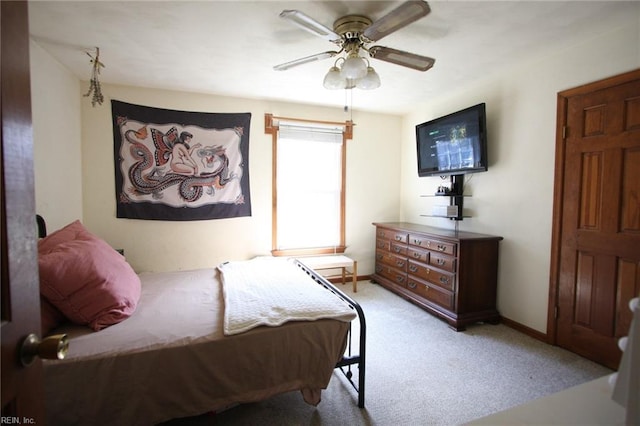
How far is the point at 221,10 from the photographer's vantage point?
1.86m

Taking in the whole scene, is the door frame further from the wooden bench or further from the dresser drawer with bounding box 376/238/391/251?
the wooden bench

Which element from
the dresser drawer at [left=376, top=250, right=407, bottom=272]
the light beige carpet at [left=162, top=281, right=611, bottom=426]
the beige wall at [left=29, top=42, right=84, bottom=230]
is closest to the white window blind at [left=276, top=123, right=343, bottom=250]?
the dresser drawer at [left=376, top=250, right=407, bottom=272]

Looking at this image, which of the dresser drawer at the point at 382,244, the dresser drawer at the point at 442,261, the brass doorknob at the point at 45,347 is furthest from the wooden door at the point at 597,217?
the brass doorknob at the point at 45,347

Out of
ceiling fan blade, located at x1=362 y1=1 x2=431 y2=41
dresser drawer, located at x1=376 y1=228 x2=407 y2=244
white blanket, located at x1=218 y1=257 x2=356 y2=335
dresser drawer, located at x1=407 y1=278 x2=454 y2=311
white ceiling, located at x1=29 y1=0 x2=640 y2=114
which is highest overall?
white ceiling, located at x1=29 y1=0 x2=640 y2=114

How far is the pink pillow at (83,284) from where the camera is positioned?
1.42 m

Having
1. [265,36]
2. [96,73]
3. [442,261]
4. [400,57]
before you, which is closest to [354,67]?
[400,57]

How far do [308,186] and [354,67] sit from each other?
2.18m

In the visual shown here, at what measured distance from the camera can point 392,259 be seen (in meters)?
3.75

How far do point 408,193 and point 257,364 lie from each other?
3361 millimetres

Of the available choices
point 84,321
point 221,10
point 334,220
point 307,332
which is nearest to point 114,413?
point 84,321

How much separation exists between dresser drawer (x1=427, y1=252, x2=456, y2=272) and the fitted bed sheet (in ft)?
5.16

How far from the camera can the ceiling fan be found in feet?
5.10

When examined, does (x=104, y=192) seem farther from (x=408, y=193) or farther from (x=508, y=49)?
(x=508, y=49)

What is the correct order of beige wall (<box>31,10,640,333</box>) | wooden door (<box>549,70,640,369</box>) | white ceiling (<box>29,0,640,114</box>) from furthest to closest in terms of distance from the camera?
1. beige wall (<box>31,10,640,333</box>)
2. wooden door (<box>549,70,640,369</box>)
3. white ceiling (<box>29,0,640,114</box>)
